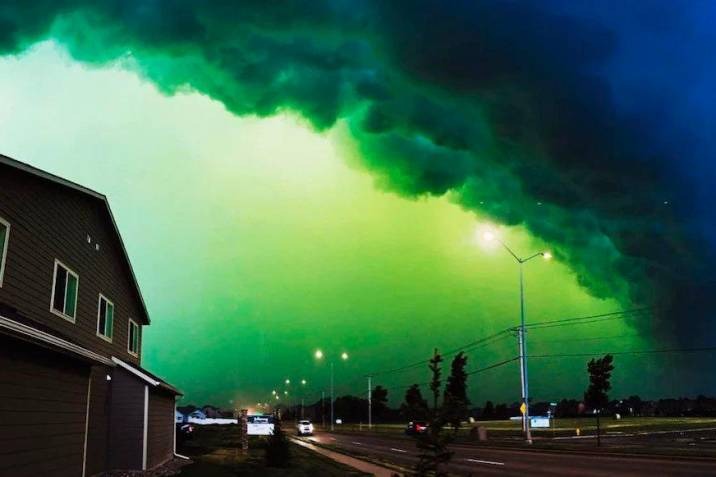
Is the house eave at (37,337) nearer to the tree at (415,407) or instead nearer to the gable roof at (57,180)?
the gable roof at (57,180)

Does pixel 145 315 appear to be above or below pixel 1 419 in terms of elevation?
above

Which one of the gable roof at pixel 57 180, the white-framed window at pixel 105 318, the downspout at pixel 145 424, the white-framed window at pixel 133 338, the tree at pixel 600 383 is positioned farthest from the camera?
the tree at pixel 600 383

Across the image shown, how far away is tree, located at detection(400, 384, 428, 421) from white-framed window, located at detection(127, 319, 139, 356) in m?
21.0

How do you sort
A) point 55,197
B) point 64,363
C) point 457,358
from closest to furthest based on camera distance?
point 64,363
point 55,197
point 457,358

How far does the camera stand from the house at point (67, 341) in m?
11.4

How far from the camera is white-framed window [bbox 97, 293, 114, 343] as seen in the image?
72.0 feet

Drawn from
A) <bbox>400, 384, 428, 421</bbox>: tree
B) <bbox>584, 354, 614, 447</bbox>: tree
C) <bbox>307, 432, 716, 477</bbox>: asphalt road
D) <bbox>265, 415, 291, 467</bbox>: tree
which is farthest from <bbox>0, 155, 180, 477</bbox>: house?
<bbox>584, 354, 614, 447</bbox>: tree

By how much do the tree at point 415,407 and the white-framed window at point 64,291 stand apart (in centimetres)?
1127

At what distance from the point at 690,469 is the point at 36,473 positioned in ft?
67.9

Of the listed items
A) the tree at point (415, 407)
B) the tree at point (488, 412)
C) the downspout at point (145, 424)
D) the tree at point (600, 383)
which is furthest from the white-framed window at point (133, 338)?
the tree at point (488, 412)

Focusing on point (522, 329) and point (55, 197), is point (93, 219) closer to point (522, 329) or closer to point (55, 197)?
point (55, 197)

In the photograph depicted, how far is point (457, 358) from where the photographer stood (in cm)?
6094

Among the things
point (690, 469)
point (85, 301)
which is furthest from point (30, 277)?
point (690, 469)

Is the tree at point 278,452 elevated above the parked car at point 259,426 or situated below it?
above
